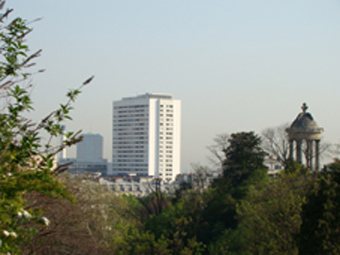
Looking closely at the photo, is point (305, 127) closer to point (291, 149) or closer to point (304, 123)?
point (304, 123)

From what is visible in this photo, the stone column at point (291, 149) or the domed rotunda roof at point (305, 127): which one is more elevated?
the domed rotunda roof at point (305, 127)

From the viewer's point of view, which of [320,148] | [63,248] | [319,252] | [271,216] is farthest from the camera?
[320,148]

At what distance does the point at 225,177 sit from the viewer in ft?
176

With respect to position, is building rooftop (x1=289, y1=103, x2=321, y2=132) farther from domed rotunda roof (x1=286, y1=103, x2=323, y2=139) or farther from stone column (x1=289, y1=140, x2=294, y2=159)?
stone column (x1=289, y1=140, x2=294, y2=159)

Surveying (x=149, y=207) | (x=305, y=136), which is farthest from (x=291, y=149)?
(x=149, y=207)

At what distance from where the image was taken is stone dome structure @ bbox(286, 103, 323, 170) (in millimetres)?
48031

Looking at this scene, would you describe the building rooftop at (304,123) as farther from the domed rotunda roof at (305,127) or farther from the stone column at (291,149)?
the stone column at (291,149)

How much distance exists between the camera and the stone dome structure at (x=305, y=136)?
4803 centimetres

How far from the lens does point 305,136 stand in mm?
48031

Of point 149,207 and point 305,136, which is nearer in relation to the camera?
point 305,136

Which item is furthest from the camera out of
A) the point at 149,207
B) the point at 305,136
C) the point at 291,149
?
the point at 149,207

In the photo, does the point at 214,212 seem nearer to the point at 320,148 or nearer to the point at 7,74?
the point at 320,148

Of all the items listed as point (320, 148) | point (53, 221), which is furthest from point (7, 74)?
point (320, 148)

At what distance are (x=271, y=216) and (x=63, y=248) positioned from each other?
36.8 feet
